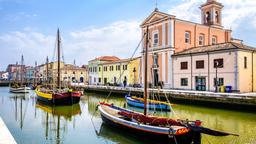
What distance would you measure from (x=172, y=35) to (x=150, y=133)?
28173 mm

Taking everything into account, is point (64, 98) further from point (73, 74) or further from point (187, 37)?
point (73, 74)

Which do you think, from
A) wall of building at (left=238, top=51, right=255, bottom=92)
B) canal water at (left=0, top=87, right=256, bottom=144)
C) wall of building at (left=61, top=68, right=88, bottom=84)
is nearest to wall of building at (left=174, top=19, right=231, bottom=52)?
wall of building at (left=238, top=51, right=255, bottom=92)

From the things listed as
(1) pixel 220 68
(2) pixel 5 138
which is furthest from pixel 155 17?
(2) pixel 5 138

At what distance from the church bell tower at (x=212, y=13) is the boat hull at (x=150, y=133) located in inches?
1408

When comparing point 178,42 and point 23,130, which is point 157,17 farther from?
point 23,130

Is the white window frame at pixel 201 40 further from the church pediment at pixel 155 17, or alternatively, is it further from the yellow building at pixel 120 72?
the yellow building at pixel 120 72

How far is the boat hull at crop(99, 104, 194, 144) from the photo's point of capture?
34.7 ft

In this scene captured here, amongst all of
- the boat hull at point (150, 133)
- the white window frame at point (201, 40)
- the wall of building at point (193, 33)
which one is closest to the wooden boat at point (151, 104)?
the boat hull at point (150, 133)

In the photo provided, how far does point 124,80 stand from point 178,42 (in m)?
16.9

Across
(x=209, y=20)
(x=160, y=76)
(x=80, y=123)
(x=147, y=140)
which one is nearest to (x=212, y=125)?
(x=147, y=140)

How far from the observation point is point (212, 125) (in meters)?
16.0

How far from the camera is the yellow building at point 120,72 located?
50.7 meters

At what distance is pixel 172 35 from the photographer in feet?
124

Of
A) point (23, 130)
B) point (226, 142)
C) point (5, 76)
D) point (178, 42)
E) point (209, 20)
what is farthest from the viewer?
point (5, 76)
